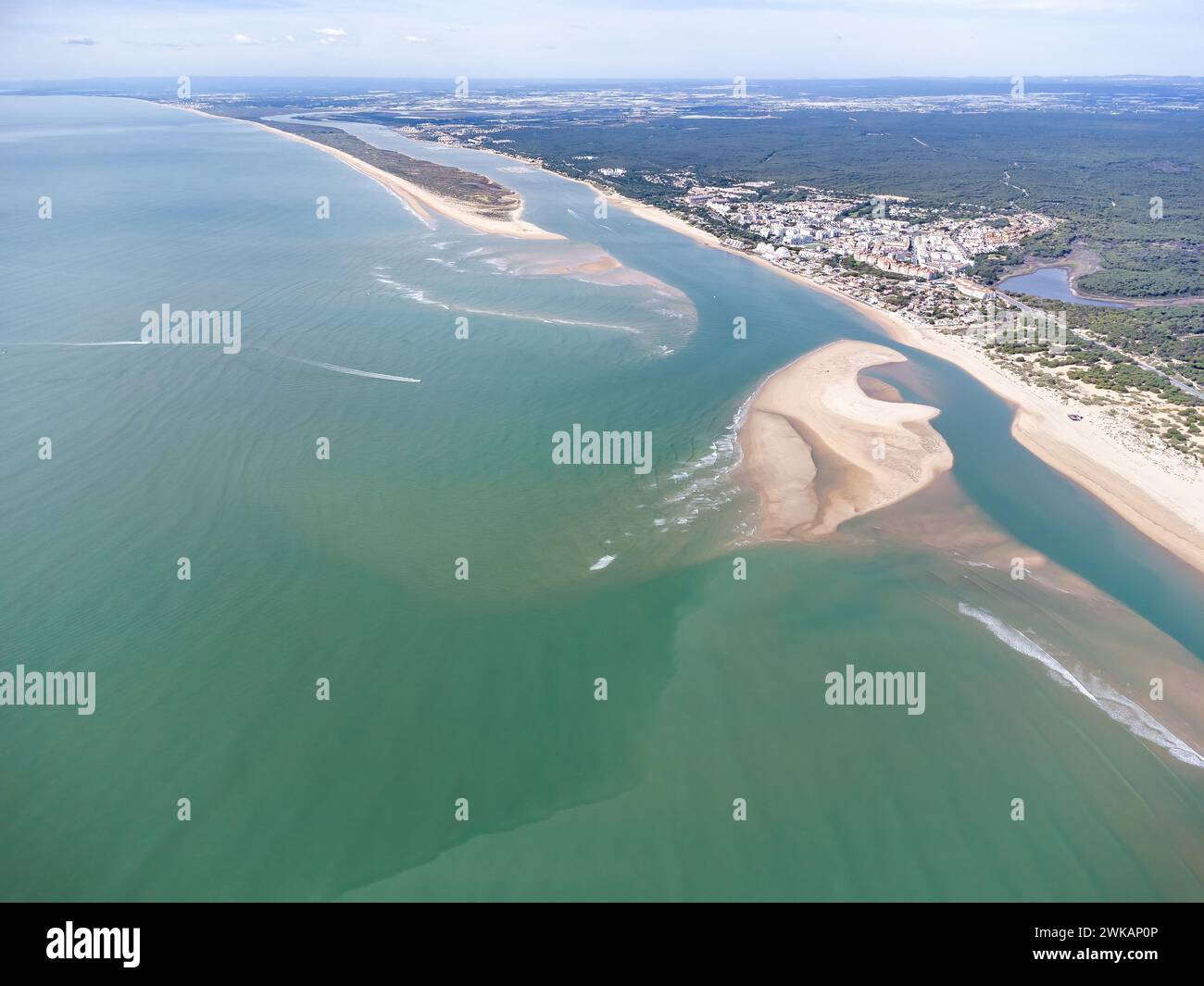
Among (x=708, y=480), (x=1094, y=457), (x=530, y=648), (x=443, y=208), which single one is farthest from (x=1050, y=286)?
(x=530, y=648)

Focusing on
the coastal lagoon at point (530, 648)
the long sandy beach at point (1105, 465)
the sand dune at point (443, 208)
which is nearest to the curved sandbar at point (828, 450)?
the coastal lagoon at point (530, 648)

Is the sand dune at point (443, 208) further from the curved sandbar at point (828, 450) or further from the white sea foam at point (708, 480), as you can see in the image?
the white sea foam at point (708, 480)

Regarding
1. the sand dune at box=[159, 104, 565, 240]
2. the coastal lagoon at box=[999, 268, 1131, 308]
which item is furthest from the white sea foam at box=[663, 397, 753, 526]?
the sand dune at box=[159, 104, 565, 240]

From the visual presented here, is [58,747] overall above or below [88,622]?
below

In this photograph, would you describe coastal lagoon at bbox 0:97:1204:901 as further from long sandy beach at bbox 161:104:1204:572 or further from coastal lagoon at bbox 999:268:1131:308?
coastal lagoon at bbox 999:268:1131:308

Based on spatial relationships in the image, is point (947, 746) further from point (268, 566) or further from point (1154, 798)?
point (268, 566)

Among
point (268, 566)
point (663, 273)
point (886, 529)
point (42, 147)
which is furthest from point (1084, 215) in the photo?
point (42, 147)
